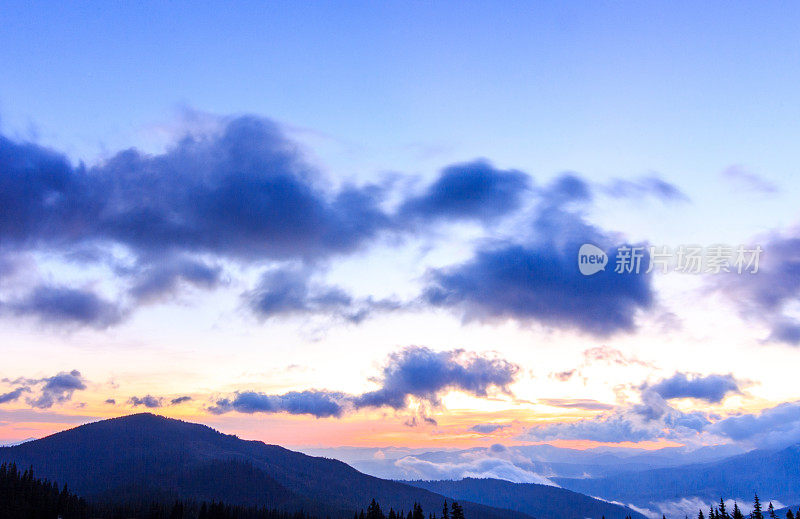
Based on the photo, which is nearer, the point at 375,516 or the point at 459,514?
the point at 459,514

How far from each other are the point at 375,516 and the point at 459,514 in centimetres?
5581

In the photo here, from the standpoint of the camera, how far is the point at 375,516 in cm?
18288

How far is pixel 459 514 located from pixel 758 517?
88.0 m

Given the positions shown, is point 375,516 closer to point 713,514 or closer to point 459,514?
point 459,514

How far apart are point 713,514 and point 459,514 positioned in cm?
10515

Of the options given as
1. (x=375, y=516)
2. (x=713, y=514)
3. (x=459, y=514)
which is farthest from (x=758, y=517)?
(x=375, y=516)

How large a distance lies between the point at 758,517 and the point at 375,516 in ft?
354

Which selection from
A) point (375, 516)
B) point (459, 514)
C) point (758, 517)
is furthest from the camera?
point (375, 516)

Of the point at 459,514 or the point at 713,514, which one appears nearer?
the point at 459,514

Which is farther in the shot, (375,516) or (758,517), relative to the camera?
(375,516)

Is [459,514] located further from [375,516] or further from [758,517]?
[758,517]

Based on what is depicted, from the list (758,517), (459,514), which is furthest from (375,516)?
(758,517)

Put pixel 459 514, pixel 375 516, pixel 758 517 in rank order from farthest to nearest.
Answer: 1. pixel 375 516
2. pixel 758 517
3. pixel 459 514

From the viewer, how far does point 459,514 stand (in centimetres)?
13575
